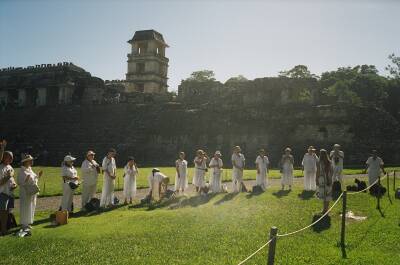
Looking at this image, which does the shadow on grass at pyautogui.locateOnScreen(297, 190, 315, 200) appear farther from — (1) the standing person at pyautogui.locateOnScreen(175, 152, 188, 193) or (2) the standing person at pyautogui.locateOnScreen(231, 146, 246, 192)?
(1) the standing person at pyautogui.locateOnScreen(175, 152, 188, 193)

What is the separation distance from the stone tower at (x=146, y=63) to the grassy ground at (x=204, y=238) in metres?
46.4

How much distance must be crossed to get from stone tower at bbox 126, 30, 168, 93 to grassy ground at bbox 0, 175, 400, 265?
152 feet

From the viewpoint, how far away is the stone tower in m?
57.8

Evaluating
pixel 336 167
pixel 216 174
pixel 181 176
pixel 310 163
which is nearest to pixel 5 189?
pixel 181 176

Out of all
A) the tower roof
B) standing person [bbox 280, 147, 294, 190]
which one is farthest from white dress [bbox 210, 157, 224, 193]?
the tower roof

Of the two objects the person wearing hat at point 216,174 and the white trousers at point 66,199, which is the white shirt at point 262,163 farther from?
the white trousers at point 66,199

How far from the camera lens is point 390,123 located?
3300cm

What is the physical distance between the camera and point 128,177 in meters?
14.9

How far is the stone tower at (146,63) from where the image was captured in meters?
57.8

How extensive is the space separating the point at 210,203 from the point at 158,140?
23944mm

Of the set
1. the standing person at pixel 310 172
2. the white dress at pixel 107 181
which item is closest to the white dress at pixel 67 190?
the white dress at pixel 107 181

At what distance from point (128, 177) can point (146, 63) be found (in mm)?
45161

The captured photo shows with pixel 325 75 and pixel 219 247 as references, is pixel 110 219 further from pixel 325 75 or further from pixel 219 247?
pixel 325 75

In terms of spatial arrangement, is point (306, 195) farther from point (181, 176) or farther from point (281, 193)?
point (181, 176)
